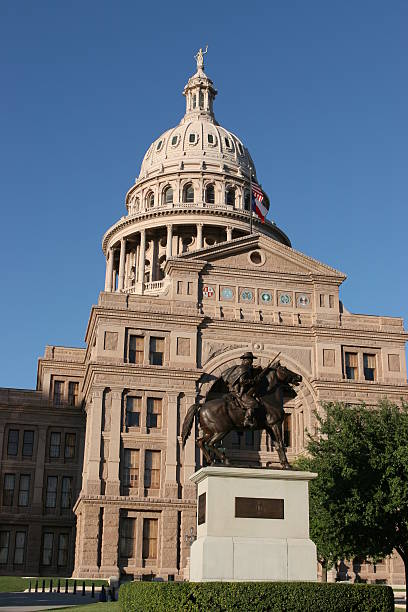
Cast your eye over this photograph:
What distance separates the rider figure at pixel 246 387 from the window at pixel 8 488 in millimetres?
47075

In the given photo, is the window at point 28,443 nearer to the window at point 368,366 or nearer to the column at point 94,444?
the column at point 94,444

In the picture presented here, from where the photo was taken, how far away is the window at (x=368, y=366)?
63.4 m

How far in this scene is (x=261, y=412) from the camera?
2567 centimetres

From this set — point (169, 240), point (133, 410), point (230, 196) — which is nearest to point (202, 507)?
point (133, 410)

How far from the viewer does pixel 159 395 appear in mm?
59219

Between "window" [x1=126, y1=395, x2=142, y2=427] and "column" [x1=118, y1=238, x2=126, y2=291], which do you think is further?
"column" [x1=118, y1=238, x2=126, y2=291]

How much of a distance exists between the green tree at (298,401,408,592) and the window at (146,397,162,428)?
20490mm

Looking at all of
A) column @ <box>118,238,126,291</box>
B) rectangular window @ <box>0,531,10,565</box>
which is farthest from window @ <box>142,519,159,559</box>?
column @ <box>118,238,126,291</box>

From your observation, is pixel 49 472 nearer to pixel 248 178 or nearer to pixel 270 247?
pixel 270 247

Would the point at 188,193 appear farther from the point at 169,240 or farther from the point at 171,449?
the point at 171,449

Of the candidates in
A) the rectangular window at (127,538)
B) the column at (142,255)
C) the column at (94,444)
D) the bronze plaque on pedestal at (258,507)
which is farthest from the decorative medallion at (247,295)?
the bronze plaque on pedestal at (258,507)

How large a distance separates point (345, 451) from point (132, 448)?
22.6 m

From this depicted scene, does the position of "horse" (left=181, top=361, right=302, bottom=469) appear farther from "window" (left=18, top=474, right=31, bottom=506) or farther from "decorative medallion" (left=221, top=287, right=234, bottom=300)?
"window" (left=18, top=474, right=31, bottom=506)

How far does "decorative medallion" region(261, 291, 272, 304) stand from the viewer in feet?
207
